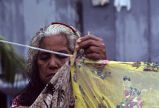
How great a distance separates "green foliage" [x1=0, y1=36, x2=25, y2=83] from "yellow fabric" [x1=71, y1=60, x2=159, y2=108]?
311 centimetres

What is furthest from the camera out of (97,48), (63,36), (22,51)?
(22,51)

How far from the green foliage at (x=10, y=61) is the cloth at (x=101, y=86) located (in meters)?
3.09

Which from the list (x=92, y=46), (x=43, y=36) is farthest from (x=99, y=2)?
(x=92, y=46)

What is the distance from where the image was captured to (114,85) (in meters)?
2.93

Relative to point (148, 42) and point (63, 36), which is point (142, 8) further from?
point (63, 36)

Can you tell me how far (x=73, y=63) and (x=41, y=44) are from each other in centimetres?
33

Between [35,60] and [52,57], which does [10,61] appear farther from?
[52,57]

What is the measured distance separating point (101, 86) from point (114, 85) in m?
0.06

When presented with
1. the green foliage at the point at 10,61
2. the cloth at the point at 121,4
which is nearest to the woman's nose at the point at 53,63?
the green foliage at the point at 10,61

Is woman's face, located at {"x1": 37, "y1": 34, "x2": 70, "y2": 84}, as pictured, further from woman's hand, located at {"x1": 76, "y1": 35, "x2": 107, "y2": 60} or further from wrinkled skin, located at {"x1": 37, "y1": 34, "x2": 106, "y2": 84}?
woman's hand, located at {"x1": 76, "y1": 35, "x2": 107, "y2": 60}

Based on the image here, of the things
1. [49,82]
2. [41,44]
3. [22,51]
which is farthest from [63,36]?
[22,51]

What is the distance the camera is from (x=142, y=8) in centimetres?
796

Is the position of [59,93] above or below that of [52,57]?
below

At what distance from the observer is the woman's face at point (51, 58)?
3072mm
